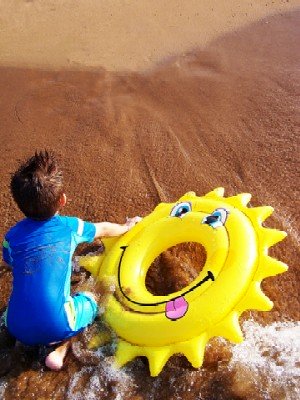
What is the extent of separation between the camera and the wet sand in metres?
2.98

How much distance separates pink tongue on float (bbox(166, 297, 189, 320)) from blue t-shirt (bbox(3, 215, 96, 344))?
557 millimetres

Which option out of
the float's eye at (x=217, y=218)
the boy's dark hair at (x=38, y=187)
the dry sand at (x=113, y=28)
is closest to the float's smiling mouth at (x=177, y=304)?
the float's eye at (x=217, y=218)

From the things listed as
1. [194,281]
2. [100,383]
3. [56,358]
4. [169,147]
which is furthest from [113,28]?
[100,383]

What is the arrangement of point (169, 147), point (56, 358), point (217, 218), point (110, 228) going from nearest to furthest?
point (56, 358), point (217, 218), point (110, 228), point (169, 147)

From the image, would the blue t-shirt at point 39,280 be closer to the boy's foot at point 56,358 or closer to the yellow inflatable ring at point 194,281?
the boy's foot at point 56,358

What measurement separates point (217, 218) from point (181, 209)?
30 centimetres

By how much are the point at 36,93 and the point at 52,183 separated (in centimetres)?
305

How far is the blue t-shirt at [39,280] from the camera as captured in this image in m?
2.90

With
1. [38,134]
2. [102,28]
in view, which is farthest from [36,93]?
[102,28]

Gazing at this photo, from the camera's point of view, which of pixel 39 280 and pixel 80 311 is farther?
pixel 80 311

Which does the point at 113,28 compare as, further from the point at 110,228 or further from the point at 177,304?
the point at 177,304

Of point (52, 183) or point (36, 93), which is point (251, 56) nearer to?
point (36, 93)

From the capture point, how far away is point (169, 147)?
15.6ft

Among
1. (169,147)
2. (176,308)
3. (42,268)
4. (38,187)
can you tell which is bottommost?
(169,147)
